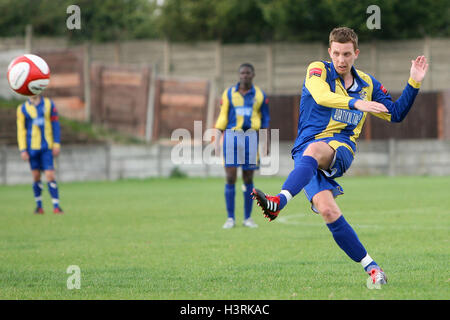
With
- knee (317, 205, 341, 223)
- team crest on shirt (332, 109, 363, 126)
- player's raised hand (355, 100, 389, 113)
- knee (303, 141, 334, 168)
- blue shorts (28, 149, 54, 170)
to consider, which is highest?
player's raised hand (355, 100, 389, 113)

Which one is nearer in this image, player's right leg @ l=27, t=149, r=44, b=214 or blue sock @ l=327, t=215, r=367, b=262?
blue sock @ l=327, t=215, r=367, b=262

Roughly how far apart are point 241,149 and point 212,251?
127 inches

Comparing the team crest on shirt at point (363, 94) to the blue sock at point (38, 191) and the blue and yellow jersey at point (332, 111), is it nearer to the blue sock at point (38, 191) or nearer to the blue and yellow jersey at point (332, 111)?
the blue and yellow jersey at point (332, 111)

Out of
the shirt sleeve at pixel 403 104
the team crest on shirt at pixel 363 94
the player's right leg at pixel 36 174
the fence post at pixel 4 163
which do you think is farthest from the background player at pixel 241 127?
the fence post at pixel 4 163

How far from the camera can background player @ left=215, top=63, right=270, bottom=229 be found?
11.3 meters

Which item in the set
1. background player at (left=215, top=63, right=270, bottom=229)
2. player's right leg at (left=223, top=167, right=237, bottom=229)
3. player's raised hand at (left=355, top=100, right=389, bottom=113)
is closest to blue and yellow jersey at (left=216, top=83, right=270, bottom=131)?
background player at (left=215, top=63, right=270, bottom=229)

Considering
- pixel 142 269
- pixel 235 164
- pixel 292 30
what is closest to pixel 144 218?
pixel 235 164

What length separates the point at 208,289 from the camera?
5828 mm

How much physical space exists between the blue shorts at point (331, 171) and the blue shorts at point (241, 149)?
5.31 meters

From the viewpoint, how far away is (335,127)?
5965 millimetres

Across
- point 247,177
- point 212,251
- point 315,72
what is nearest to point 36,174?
point 247,177

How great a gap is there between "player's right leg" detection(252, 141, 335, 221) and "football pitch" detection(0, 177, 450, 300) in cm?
67

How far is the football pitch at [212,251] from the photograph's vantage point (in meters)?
5.83

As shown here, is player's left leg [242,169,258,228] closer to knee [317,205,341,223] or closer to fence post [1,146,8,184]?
knee [317,205,341,223]
